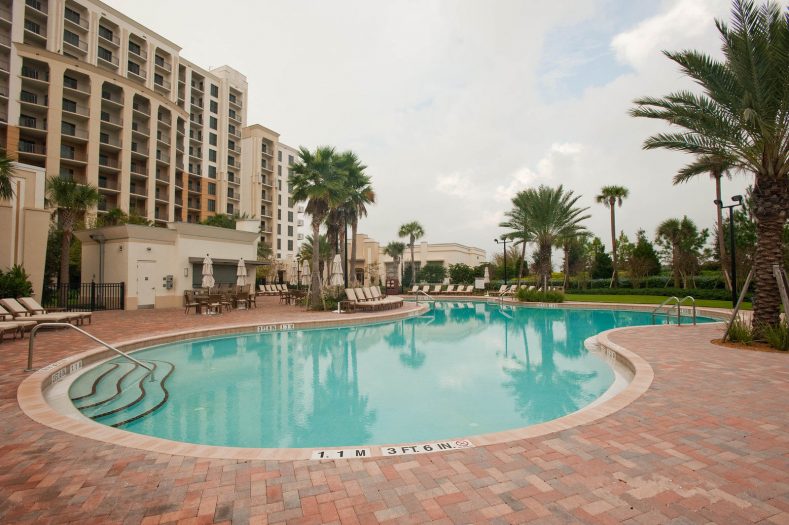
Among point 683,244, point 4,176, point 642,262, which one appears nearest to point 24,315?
point 4,176

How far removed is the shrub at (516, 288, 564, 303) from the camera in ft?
77.4

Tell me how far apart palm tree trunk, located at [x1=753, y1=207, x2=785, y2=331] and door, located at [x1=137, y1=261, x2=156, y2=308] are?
22167mm

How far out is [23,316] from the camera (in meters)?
11.2

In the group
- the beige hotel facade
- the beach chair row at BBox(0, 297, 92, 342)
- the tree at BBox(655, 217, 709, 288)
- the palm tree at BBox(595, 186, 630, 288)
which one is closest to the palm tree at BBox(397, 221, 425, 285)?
the beige hotel facade

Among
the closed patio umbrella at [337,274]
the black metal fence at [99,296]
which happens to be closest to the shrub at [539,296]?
the closed patio umbrella at [337,274]

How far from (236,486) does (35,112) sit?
44.3 m

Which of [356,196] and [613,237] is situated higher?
[356,196]

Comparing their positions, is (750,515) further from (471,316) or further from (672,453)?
(471,316)

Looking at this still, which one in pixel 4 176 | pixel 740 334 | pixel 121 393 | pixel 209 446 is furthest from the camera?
pixel 4 176

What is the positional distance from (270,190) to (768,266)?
55.4 meters

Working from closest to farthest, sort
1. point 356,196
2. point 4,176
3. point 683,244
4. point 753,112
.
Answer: point 753,112
point 4,176
point 356,196
point 683,244

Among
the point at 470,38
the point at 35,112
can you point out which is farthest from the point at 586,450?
the point at 35,112

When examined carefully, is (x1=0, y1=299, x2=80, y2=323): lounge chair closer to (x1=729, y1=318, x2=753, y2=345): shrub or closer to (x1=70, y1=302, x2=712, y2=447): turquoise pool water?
(x1=70, y1=302, x2=712, y2=447): turquoise pool water

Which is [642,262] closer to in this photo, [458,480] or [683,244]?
[683,244]
